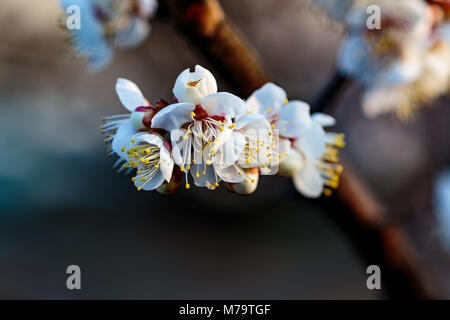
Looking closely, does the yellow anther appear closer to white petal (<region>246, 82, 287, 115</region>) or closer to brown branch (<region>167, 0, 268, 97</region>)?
white petal (<region>246, 82, 287, 115</region>)

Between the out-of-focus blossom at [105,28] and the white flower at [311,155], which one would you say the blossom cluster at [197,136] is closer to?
the white flower at [311,155]

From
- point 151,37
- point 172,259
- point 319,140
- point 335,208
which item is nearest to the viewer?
point 319,140

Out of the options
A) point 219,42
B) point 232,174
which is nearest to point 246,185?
point 232,174

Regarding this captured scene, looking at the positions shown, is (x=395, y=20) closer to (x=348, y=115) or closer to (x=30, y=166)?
(x=348, y=115)

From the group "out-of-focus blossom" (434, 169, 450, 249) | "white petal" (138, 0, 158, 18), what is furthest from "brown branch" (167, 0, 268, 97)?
"out-of-focus blossom" (434, 169, 450, 249)

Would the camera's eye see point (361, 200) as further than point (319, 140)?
Yes

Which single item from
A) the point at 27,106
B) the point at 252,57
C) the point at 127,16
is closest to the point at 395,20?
the point at 252,57

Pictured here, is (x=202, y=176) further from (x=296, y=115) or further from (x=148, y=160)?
(x=296, y=115)
